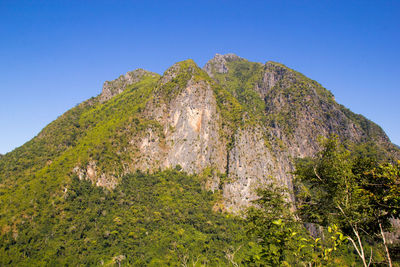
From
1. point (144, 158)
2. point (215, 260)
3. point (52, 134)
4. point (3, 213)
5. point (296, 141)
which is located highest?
point (296, 141)

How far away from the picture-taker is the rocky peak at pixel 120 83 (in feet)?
555

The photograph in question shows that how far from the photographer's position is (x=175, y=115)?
12312 cm

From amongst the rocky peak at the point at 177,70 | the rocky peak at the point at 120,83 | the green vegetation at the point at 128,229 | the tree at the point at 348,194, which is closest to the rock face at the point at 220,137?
the rocky peak at the point at 177,70

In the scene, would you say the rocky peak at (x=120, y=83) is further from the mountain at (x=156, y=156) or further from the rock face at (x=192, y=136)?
the mountain at (x=156, y=156)

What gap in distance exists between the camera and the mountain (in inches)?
3398

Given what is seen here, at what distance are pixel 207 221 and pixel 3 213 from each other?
69717mm

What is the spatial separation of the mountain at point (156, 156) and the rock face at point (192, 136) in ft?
1.59

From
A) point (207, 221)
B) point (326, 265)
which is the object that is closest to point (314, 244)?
point (326, 265)

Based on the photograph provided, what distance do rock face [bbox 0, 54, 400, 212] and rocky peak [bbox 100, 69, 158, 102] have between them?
43.1 ft

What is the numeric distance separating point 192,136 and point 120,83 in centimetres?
9133

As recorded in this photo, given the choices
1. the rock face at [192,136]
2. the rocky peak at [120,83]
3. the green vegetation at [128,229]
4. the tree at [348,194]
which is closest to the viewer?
the tree at [348,194]

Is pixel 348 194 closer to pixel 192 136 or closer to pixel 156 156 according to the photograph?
pixel 192 136

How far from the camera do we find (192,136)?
11762cm

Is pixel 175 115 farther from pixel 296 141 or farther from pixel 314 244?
pixel 314 244
